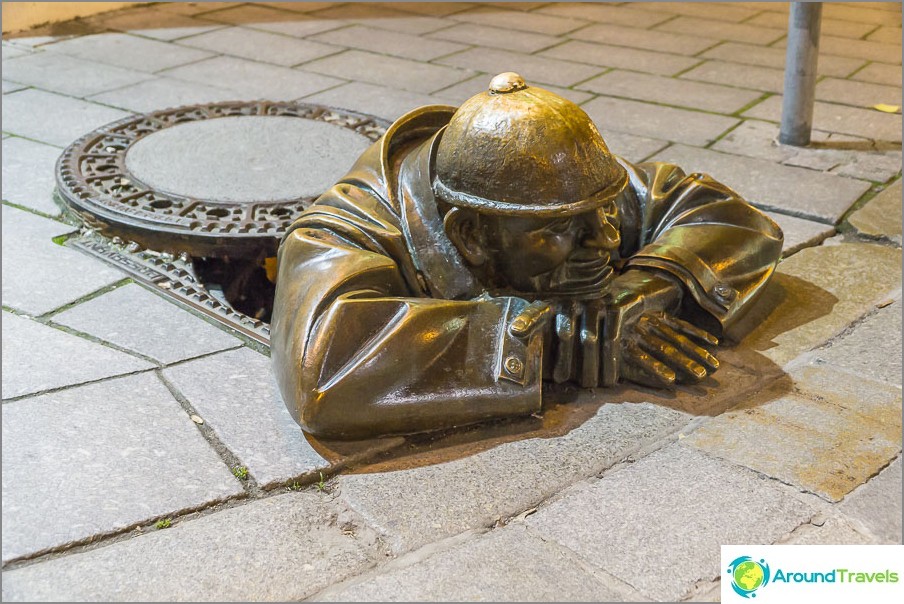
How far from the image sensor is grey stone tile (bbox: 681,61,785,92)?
5516mm

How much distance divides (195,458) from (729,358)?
145 centimetres

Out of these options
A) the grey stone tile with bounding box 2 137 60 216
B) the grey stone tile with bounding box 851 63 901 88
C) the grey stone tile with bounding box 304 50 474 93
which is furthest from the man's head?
the grey stone tile with bounding box 851 63 901 88

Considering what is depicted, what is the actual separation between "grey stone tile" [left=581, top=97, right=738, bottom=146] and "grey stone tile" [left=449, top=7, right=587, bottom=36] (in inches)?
61.8

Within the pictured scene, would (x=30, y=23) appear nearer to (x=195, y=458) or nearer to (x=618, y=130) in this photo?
(x=618, y=130)

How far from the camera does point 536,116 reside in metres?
2.38

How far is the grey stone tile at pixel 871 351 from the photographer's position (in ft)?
9.23

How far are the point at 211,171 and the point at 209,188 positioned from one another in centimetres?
19

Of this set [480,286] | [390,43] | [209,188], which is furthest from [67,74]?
[480,286]

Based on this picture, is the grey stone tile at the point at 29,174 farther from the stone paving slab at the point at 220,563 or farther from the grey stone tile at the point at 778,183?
the grey stone tile at the point at 778,183

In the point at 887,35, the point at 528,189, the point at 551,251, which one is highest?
the point at 528,189

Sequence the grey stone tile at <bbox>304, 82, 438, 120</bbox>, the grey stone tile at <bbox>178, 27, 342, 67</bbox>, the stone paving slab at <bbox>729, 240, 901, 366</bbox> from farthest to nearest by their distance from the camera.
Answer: the grey stone tile at <bbox>178, 27, 342, 67</bbox> → the grey stone tile at <bbox>304, 82, 438, 120</bbox> → the stone paving slab at <bbox>729, 240, 901, 366</bbox>

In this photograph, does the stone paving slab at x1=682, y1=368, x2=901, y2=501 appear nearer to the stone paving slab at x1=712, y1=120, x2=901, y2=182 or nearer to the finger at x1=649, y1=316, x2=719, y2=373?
the finger at x1=649, y1=316, x2=719, y2=373

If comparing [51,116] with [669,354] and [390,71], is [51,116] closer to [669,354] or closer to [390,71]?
[390,71]

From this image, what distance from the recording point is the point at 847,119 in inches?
195
